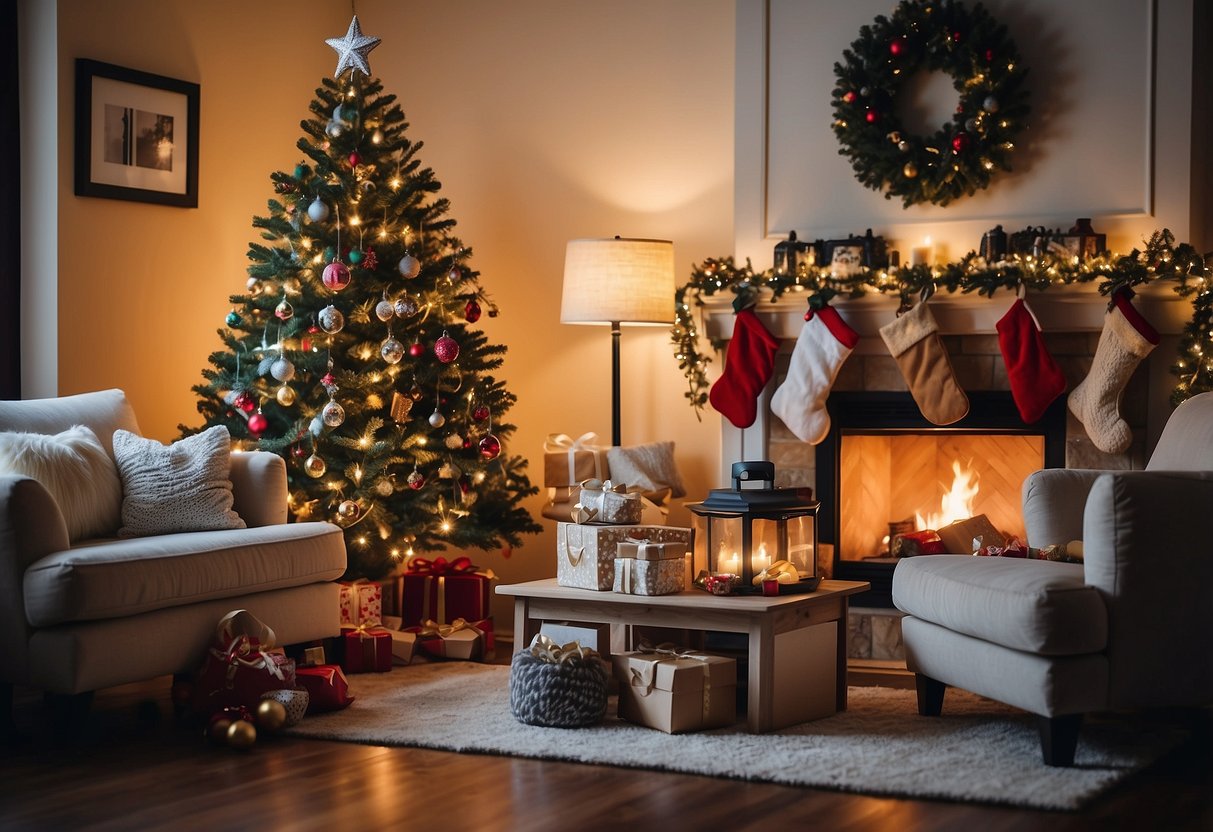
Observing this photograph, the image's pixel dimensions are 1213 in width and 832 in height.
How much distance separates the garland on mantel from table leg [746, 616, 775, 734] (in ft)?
4.63

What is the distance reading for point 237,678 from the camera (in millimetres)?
3326

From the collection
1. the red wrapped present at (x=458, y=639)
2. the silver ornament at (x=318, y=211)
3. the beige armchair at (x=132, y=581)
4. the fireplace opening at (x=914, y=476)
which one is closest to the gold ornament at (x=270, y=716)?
the beige armchair at (x=132, y=581)

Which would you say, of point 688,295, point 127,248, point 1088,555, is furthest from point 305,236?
point 1088,555

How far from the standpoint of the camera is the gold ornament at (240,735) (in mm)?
3102

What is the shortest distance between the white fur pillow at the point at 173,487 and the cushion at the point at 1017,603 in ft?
6.47

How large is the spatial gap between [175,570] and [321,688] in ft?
1.59

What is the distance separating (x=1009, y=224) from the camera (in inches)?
168

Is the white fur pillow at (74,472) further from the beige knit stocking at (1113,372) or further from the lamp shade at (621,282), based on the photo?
the beige knit stocking at (1113,372)

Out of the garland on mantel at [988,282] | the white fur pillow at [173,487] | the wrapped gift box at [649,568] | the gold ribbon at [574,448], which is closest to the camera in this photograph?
the wrapped gift box at [649,568]

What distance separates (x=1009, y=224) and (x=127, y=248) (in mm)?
2987

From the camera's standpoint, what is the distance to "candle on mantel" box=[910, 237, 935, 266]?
4309mm

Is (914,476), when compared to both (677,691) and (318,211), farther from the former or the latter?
(318,211)

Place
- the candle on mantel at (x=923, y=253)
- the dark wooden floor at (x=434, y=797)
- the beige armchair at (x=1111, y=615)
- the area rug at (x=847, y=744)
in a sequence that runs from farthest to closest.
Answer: the candle on mantel at (x=923, y=253) < the beige armchair at (x=1111, y=615) < the area rug at (x=847, y=744) < the dark wooden floor at (x=434, y=797)

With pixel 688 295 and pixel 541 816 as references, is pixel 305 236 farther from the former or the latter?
pixel 541 816
